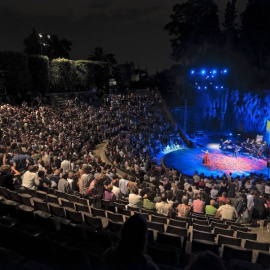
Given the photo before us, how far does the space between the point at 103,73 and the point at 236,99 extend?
23.8 meters

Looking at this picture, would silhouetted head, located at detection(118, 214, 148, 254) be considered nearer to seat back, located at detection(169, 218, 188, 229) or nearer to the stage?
seat back, located at detection(169, 218, 188, 229)

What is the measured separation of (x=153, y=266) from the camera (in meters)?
2.15

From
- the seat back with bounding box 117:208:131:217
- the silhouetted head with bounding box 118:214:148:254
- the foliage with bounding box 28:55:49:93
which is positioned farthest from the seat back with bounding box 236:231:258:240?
the foliage with bounding box 28:55:49:93

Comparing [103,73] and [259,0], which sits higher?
→ [259,0]

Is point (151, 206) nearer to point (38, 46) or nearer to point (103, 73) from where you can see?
point (38, 46)

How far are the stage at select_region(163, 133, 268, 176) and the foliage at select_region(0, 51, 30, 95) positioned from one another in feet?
71.4

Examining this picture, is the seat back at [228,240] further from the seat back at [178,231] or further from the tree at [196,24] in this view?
the tree at [196,24]

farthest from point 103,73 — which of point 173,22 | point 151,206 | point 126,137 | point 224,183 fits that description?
point 151,206

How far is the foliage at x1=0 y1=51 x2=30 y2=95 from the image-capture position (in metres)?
32.2

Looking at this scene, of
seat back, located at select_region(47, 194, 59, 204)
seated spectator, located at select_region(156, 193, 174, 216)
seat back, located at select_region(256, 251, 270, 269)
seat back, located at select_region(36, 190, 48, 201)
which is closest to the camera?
seat back, located at select_region(256, 251, 270, 269)

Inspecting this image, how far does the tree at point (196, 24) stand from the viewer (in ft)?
144

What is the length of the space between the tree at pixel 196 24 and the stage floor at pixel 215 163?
25.6 metres

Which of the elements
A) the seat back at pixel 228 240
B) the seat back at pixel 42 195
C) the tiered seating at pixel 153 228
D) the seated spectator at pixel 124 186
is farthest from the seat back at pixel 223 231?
the seat back at pixel 42 195

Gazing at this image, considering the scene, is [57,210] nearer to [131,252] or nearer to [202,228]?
[202,228]
